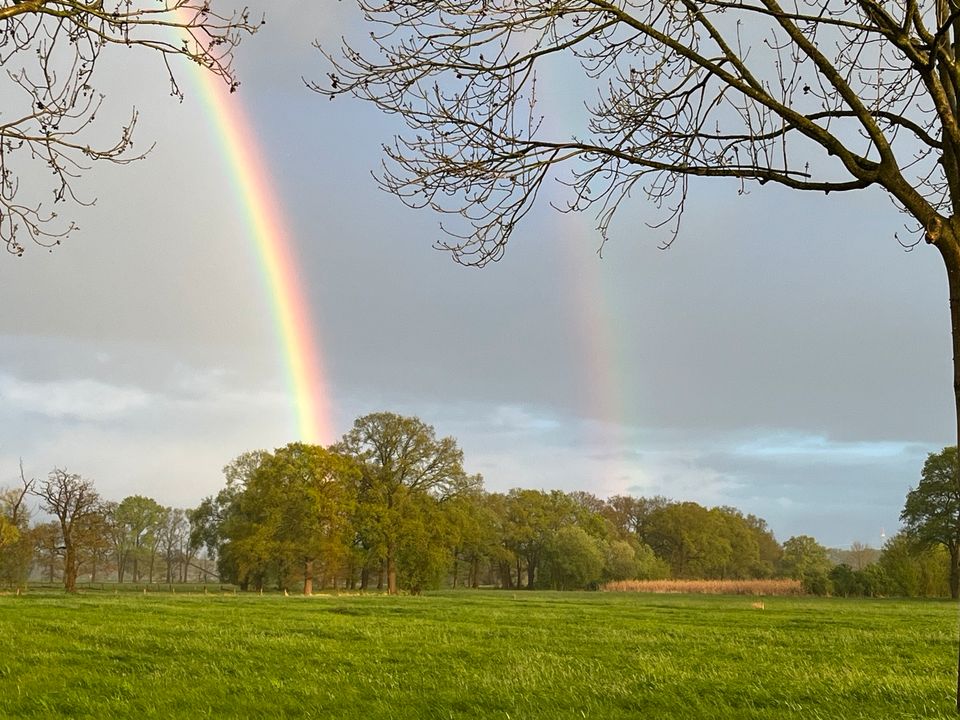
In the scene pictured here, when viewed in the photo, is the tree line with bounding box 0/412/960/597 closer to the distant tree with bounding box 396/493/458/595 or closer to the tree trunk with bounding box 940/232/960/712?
the distant tree with bounding box 396/493/458/595

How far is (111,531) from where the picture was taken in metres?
53.8

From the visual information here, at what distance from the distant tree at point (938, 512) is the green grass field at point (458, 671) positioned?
43.2 m

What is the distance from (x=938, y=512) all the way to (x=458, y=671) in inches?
2256

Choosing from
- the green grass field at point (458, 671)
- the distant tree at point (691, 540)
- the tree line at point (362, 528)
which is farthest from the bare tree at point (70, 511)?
the distant tree at point (691, 540)

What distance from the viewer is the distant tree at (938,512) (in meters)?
56.1

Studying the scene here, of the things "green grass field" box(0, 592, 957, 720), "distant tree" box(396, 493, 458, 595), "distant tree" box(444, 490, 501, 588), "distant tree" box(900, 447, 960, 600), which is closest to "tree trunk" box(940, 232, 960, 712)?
"green grass field" box(0, 592, 957, 720)

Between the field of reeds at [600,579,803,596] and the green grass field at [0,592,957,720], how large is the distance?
4919cm

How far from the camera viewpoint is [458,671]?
1027 cm

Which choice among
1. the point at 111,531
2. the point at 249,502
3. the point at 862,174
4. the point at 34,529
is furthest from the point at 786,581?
the point at 862,174

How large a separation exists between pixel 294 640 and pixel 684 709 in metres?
8.54

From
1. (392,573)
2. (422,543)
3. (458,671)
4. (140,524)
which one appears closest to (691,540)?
(392,573)

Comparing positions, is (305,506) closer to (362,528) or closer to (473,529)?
(362,528)

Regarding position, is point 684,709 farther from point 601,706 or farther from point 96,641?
point 96,641

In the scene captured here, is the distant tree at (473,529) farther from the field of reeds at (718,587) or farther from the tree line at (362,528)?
the field of reeds at (718,587)
